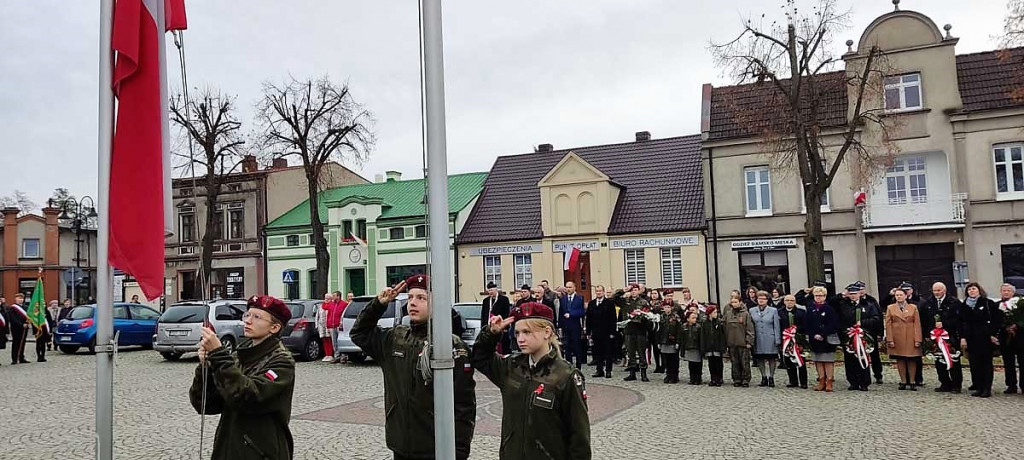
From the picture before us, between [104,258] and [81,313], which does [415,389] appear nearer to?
[104,258]

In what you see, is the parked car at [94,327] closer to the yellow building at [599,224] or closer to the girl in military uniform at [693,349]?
the yellow building at [599,224]

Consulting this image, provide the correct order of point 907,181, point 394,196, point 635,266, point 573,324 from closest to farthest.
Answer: point 573,324 → point 907,181 → point 635,266 → point 394,196

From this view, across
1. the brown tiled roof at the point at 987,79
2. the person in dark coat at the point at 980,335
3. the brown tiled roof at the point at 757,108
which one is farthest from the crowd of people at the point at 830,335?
the brown tiled roof at the point at 987,79

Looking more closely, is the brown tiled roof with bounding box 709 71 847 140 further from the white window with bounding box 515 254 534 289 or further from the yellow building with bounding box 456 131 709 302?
the white window with bounding box 515 254 534 289

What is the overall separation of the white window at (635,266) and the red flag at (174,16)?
102 feet

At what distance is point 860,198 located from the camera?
30484 millimetres

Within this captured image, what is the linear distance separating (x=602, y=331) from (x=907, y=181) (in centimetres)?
1928

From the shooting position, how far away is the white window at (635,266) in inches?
1394

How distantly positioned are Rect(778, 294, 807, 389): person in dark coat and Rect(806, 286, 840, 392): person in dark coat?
0.21m

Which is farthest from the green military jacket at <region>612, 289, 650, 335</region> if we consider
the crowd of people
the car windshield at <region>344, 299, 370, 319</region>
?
the car windshield at <region>344, 299, 370, 319</region>

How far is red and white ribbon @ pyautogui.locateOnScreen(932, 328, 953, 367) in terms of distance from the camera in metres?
13.7

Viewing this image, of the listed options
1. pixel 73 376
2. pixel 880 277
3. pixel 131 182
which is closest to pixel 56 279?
pixel 73 376

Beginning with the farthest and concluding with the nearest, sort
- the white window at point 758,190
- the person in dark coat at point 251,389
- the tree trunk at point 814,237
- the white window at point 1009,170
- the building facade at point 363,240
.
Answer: the building facade at point 363,240 < the white window at point 758,190 < the white window at point 1009,170 < the tree trunk at point 814,237 < the person in dark coat at point 251,389

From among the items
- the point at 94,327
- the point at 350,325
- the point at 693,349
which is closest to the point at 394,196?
the point at 94,327
